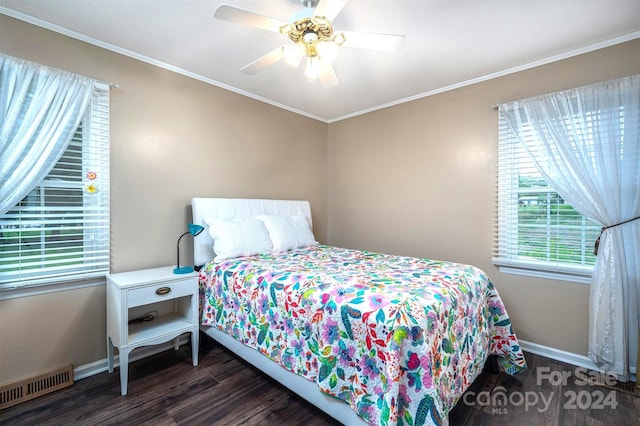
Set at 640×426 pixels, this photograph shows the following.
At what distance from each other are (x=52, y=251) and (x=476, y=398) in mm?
3028

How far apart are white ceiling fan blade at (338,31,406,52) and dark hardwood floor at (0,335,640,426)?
2.19 meters

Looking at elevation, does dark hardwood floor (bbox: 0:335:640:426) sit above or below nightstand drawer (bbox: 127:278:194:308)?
below

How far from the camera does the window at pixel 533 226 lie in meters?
2.31

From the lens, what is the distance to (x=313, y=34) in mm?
1609

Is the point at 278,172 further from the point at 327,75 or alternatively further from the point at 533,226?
the point at 533,226

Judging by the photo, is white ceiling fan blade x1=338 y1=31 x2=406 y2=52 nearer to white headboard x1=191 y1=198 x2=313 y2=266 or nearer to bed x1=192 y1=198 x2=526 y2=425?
bed x1=192 y1=198 x2=526 y2=425

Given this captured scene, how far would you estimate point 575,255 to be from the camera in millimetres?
2330

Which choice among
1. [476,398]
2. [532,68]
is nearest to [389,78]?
[532,68]

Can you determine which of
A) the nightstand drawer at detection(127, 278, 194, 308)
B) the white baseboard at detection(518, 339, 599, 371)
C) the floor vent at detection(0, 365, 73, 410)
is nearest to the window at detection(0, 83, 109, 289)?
the nightstand drawer at detection(127, 278, 194, 308)

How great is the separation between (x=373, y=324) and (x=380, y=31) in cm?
195

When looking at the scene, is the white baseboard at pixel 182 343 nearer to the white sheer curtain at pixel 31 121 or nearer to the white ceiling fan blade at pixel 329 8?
the white sheer curtain at pixel 31 121

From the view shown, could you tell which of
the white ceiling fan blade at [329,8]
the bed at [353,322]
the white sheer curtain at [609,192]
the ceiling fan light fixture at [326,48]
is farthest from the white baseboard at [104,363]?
the white sheer curtain at [609,192]

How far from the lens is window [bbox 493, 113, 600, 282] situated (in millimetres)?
2314

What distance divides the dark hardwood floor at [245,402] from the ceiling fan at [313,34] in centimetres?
215
